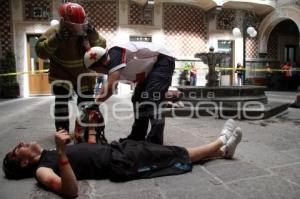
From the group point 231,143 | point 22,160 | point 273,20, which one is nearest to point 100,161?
point 22,160

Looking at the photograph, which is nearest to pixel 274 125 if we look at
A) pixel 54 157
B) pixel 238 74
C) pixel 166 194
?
pixel 166 194

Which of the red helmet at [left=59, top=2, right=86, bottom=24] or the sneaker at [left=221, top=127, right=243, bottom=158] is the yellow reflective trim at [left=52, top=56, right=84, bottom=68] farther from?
the sneaker at [left=221, top=127, right=243, bottom=158]

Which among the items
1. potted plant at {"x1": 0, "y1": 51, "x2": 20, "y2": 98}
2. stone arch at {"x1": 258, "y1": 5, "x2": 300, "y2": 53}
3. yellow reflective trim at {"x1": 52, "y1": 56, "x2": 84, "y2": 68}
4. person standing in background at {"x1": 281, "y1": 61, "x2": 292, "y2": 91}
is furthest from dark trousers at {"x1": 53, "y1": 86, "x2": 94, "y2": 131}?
person standing in background at {"x1": 281, "y1": 61, "x2": 292, "y2": 91}

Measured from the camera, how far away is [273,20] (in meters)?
14.1

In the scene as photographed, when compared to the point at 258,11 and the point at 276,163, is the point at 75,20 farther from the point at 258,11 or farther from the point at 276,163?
the point at 258,11

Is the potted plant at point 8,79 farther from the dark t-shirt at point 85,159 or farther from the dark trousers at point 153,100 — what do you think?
the dark t-shirt at point 85,159

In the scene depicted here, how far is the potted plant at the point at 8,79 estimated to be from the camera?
10.7 m

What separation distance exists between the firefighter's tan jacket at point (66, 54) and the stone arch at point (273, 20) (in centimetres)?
1208

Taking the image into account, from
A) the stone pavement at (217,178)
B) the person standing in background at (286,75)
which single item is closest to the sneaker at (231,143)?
the stone pavement at (217,178)

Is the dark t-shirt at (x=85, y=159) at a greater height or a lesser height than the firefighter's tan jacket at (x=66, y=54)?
lesser

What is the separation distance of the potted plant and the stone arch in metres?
11.2

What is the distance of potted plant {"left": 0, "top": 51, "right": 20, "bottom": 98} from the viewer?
10734 mm

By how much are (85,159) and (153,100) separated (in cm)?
88

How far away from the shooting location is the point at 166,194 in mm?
1927
